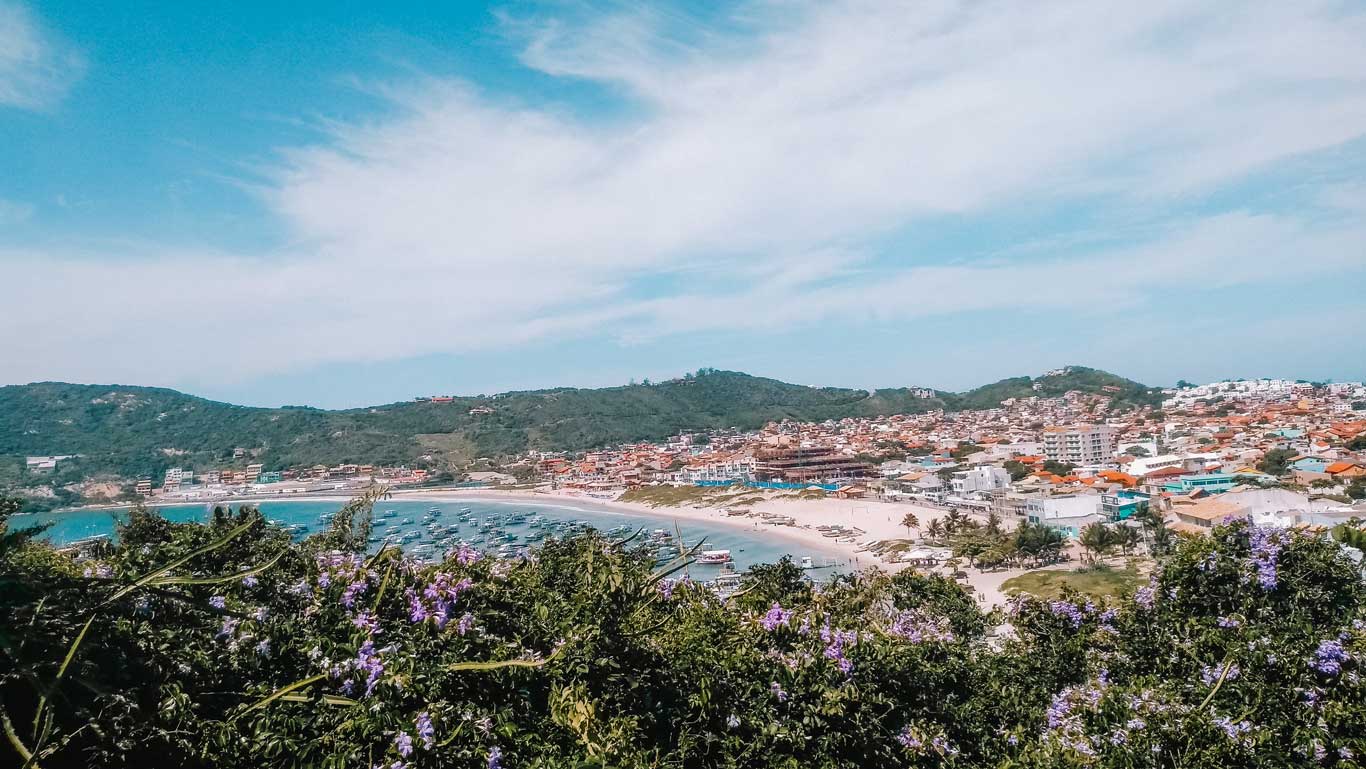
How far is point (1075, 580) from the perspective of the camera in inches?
1138

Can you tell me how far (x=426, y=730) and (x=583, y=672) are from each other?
31.8 inches

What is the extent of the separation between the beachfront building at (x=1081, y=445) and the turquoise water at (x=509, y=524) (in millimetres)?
38976

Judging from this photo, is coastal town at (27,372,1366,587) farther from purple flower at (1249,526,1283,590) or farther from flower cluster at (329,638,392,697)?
flower cluster at (329,638,392,697)

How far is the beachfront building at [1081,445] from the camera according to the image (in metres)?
78.9

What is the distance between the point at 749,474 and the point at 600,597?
276ft

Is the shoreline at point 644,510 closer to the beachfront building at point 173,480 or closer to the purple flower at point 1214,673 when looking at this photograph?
the beachfront building at point 173,480

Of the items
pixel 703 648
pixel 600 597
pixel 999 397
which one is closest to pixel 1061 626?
pixel 703 648

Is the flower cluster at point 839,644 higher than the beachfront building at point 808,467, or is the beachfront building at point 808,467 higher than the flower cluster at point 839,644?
the flower cluster at point 839,644

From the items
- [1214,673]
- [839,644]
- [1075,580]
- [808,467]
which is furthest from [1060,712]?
[808,467]

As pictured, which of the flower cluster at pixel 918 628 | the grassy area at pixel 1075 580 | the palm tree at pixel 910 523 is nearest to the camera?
the flower cluster at pixel 918 628

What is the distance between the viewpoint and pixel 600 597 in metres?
4.44

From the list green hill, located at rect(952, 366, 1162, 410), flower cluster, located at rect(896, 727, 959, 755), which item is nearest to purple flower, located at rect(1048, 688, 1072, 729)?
flower cluster, located at rect(896, 727, 959, 755)

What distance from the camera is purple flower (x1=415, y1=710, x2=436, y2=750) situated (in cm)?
299

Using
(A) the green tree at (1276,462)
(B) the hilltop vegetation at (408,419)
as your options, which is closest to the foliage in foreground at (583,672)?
(A) the green tree at (1276,462)
